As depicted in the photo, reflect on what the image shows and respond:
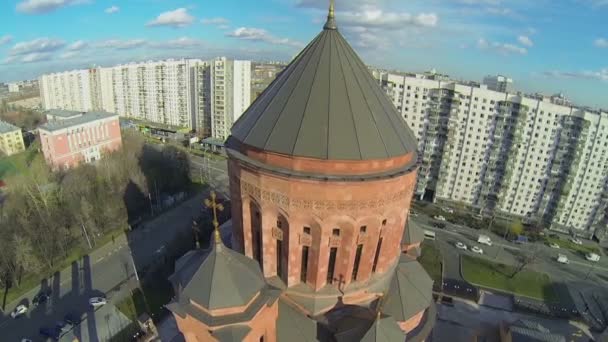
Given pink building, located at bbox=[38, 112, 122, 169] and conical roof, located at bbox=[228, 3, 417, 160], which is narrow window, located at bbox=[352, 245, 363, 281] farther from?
pink building, located at bbox=[38, 112, 122, 169]

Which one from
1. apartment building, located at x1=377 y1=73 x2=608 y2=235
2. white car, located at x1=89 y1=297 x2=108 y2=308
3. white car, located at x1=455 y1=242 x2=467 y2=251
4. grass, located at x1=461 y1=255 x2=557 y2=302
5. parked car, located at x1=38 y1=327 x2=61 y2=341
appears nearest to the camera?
parked car, located at x1=38 y1=327 x2=61 y2=341

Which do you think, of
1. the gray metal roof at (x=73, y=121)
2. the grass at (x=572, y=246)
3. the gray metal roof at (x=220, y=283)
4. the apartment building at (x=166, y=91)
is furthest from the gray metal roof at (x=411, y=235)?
→ the apartment building at (x=166, y=91)

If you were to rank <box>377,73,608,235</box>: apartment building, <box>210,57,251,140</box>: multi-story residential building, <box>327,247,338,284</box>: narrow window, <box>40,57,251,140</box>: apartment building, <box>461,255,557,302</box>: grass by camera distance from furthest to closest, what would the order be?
<box>40,57,251,140</box>: apartment building < <box>210,57,251,140</box>: multi-story residential building < <box>377,73,608,235</box>: apartment building < <box>461,255,557,302</box>: grass < <box>327,247,338,284</box>: narrow window

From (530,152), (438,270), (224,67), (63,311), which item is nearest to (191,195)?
(63,311)

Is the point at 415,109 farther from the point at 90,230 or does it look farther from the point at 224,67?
the point at 90,230

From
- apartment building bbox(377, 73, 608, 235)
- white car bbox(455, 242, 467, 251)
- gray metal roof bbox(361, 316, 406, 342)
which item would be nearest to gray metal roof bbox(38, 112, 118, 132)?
apartment building bbox(377, 73, 608, 235)
